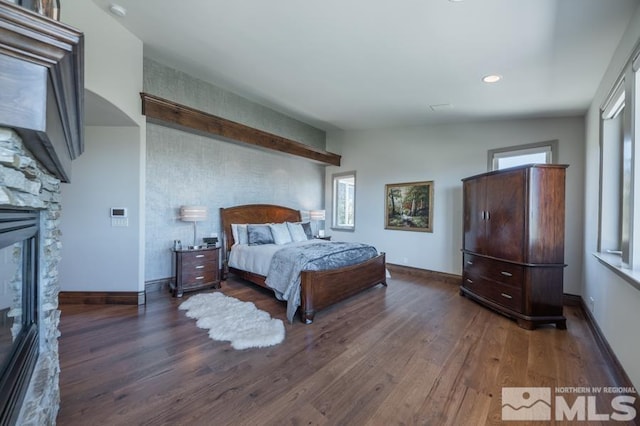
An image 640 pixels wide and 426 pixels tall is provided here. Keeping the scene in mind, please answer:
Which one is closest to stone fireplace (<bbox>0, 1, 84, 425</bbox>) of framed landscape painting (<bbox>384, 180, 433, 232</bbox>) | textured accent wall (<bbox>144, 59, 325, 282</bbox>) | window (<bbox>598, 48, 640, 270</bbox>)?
textured accent wall (<bbox>144, 59, 325, 282</bbox>)

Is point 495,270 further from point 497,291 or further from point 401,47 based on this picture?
point 401,47

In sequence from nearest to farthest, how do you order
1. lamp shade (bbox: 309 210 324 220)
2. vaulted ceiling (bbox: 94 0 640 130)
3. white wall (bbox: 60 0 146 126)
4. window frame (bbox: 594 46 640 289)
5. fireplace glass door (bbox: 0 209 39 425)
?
fireplace glass door (bbox: 0 209 39 425) → window frame (bbox: 594 46 640 289) → vaulted ceiling (bbox: 94 0 640 130) → white wall (bbox: 60 0 146 126) → lamp shade (bbox: 309 210 324 220)

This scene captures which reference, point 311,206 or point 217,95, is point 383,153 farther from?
point 217,95

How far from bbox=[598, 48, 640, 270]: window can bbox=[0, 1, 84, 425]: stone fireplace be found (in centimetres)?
330

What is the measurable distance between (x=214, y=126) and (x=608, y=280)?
5.13 meters

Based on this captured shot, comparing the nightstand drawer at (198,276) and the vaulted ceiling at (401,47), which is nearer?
the vaulted ceiling at (401,47)

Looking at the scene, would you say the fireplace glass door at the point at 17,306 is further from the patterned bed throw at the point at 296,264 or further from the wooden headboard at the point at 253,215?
the wooden headboard at the point at 253,215

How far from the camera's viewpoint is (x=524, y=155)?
433cm

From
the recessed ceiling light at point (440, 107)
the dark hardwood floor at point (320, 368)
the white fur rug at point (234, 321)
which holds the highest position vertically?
the recessed ceiling light at point (440, 107)

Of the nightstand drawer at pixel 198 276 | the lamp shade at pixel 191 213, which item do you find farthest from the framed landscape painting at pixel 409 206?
the lamp shade at pixel 191 213

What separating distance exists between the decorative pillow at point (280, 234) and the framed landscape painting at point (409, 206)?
86.6 inches

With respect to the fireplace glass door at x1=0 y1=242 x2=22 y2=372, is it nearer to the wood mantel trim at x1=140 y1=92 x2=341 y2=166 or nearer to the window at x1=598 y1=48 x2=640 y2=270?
the wood mantel trim at x1=140 y1=92 x2=341 y2=166

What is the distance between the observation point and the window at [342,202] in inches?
267

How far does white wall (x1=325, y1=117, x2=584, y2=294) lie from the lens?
393 centimetres
